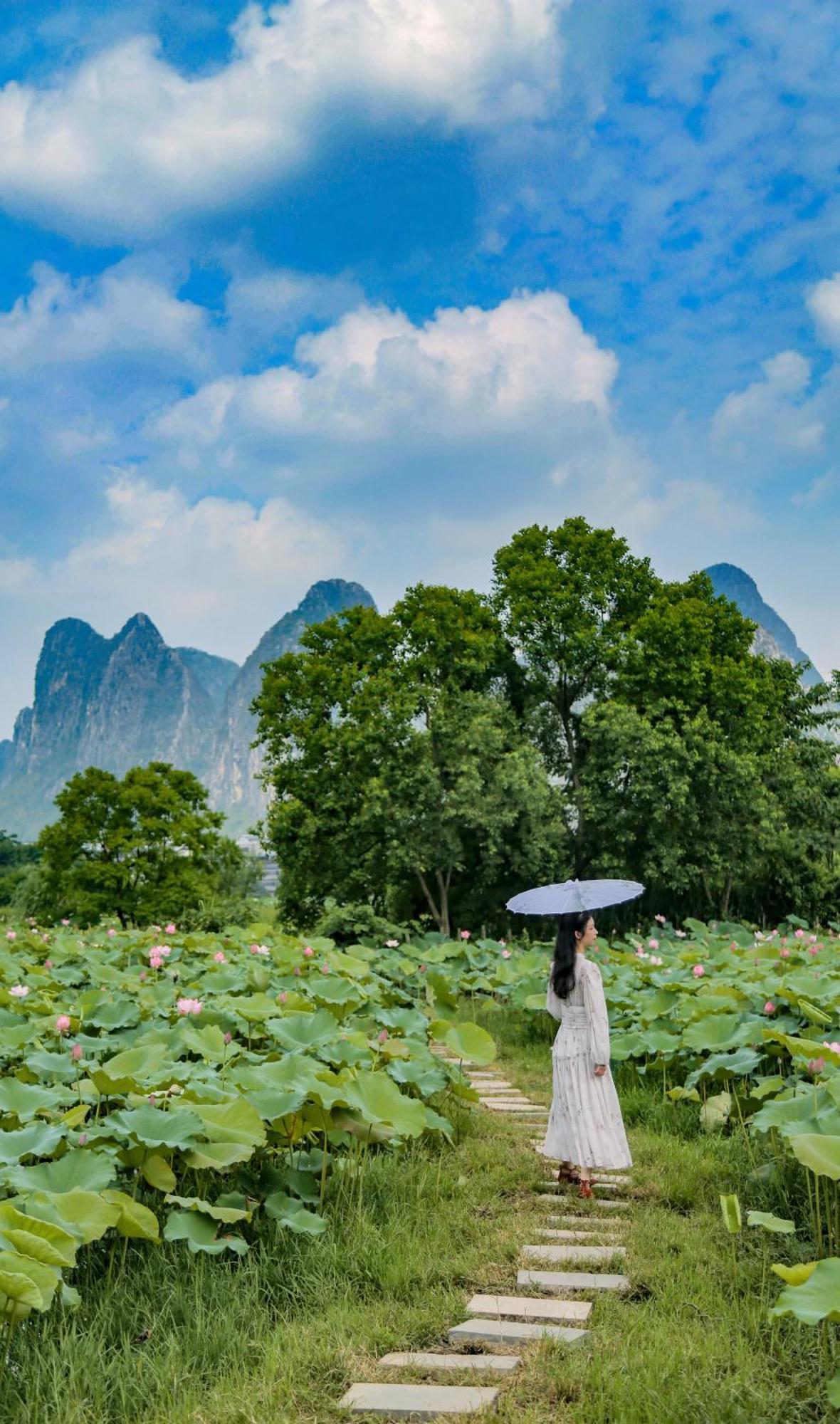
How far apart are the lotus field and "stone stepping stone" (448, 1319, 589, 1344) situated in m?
0.90

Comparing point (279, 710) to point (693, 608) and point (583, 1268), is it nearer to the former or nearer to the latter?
point (693, 608)

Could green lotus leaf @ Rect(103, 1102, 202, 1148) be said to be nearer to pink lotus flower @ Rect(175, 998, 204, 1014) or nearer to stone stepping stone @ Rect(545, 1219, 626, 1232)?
stone stepping stone @ Rect(545, 1219, 626, 1232)

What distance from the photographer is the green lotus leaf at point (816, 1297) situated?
2.75 meters

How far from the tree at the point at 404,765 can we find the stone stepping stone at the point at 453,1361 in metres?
19.3

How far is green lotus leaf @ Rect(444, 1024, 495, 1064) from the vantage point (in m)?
6.41

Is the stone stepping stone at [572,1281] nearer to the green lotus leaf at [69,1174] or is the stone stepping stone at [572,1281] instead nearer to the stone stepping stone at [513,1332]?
the stone stepping stone at [513,1332]

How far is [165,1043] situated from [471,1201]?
69.1 inches

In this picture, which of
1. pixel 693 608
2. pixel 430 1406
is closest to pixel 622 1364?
pixel 430 1406

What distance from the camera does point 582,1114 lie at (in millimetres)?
5562

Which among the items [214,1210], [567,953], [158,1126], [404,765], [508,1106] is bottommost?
[508,1106]

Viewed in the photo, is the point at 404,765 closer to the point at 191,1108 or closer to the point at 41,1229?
the point at 191,1108

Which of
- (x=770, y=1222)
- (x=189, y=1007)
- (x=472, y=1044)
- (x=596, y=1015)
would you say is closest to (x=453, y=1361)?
(x=770, y=1222)

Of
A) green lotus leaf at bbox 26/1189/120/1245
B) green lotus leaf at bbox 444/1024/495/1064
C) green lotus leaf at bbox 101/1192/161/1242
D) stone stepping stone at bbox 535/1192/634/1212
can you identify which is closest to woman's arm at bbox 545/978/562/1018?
green lotus leaf at bbox 444/1024/495/1064

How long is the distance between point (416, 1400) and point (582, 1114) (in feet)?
8.27
